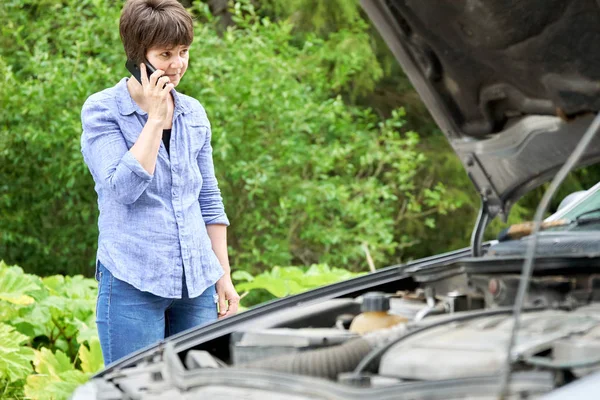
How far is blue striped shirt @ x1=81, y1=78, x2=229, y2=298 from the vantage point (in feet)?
11.7

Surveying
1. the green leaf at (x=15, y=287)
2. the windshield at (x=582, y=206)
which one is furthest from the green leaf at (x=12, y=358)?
the windshield at (x=582, y=206)

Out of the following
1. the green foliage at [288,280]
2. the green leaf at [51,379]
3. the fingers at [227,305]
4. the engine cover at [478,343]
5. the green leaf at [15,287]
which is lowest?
the green leaf at [51,379]

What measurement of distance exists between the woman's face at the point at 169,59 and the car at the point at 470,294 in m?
0.80

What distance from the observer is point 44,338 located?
5973mm

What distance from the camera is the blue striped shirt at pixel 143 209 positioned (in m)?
3.56

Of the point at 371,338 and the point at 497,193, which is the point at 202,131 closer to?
the point at 497,193

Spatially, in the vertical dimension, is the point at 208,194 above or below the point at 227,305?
above

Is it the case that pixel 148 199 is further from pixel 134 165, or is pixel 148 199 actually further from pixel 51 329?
pixel 51 329

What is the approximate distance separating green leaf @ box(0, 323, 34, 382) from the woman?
158cm

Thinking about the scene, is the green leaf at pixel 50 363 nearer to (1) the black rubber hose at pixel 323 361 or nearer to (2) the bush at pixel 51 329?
(2) the bush at pixel 51 329

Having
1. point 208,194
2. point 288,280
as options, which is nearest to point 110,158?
point 208,194

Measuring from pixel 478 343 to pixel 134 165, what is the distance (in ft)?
5.13

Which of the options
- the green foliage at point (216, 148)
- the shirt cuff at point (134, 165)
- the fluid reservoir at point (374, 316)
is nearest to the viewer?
the fluid reservoir at point (374, 316)

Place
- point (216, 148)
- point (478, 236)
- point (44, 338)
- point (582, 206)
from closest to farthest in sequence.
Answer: point (478, 236) < point (582, 206) < point (44, 338) < point (216, 148)
